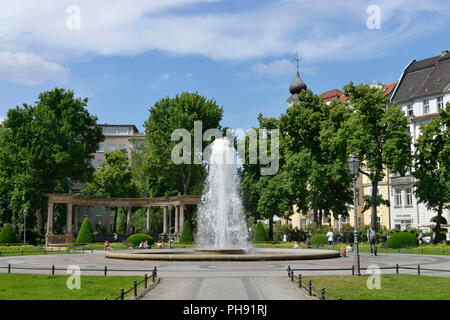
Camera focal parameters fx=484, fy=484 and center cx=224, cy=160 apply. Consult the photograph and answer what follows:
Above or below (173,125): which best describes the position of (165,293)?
below

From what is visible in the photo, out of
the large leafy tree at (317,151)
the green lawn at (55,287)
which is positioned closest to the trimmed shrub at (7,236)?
the large leafy tree at (317,151)

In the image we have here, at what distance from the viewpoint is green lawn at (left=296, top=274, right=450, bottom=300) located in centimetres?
1350

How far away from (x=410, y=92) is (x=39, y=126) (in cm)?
4974

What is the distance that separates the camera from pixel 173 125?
206 ft

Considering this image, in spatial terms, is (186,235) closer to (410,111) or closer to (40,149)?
(40,149)

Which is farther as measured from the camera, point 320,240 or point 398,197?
point 398,197

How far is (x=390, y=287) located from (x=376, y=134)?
3264 cm

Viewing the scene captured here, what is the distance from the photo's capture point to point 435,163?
147ft

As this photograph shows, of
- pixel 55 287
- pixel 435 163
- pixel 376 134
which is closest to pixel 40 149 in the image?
pixel 376 134

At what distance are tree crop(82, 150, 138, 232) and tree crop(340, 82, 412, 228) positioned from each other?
3751cm

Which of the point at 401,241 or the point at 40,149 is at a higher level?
the point at 40,149

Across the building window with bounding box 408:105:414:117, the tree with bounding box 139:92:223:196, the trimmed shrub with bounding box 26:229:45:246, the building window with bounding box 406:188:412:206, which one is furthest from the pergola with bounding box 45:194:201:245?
the building window with bounding box 408:105:414:117
